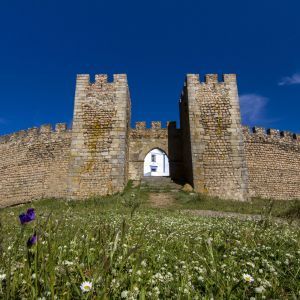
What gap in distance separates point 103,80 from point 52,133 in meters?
6.63

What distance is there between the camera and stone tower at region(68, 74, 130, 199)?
14141 millimetres

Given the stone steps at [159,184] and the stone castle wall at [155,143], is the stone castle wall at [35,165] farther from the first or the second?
the stone steps at [159,184]

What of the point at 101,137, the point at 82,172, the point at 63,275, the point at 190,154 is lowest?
the point at 63,275

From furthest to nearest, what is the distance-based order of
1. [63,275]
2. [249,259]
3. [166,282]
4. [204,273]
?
[249,259] → [204,273] → [166,282] → [63,275]

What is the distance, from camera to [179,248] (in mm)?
2881

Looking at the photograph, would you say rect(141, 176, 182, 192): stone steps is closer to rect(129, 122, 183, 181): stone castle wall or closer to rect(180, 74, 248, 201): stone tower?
rect(129, 122, 183, 181): stone castle wall

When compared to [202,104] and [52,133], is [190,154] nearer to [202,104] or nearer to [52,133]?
[202,104]

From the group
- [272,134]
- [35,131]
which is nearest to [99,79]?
Result: [35,131]

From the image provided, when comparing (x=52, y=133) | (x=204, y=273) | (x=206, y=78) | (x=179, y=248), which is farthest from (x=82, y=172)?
(x=204, y=273)

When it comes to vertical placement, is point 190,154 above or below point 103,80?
below

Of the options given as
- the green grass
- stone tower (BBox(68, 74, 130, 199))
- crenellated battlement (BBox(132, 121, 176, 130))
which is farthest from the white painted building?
the green grass

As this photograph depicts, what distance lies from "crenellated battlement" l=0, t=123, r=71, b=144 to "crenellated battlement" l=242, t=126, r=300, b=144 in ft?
44.4

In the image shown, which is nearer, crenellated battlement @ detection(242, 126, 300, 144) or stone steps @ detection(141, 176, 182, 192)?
stone steps @ detection(141, 176, 182, 192)

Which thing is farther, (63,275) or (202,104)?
(202,104)
